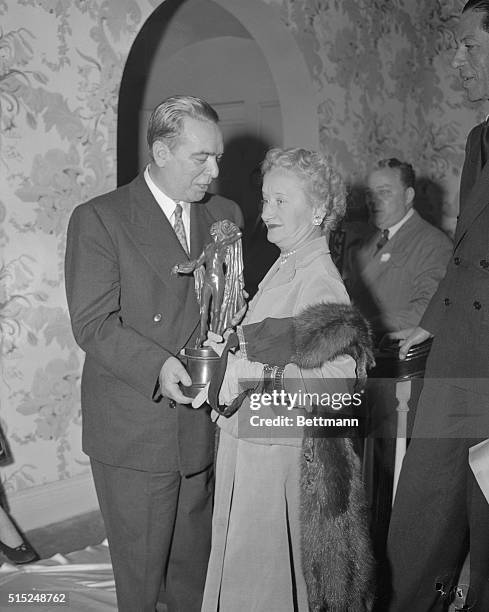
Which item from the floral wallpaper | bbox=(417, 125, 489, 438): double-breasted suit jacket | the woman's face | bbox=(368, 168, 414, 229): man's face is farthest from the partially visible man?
the woman's face

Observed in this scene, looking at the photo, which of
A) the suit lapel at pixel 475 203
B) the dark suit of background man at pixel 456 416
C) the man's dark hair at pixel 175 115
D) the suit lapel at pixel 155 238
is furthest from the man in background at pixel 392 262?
the man's dark hair at pixel 175 115

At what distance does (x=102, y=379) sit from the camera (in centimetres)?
174

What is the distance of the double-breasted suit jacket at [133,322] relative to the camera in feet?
5.33

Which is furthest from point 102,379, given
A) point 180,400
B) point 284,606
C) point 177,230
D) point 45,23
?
Result: point 45,23

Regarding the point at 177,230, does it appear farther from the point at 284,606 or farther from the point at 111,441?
the point at 284,606

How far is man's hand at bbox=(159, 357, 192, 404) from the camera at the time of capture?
1553 mm

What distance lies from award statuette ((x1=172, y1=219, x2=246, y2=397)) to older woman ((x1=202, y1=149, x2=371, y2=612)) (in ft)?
0.17

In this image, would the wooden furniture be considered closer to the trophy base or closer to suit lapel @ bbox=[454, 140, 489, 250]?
suit lapel @ bbox=[454, 140, 489, 250]

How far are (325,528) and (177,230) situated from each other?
74cm

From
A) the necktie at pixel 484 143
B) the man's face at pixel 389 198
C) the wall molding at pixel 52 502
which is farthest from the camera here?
the man's face at pixel 389 198

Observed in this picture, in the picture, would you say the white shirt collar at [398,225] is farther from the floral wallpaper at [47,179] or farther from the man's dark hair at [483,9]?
the man's dark hair at [483,9]

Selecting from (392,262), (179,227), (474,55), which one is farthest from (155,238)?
(392,262)

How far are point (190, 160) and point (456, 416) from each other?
0.91 m

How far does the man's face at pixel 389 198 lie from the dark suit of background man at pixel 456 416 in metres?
1.08
